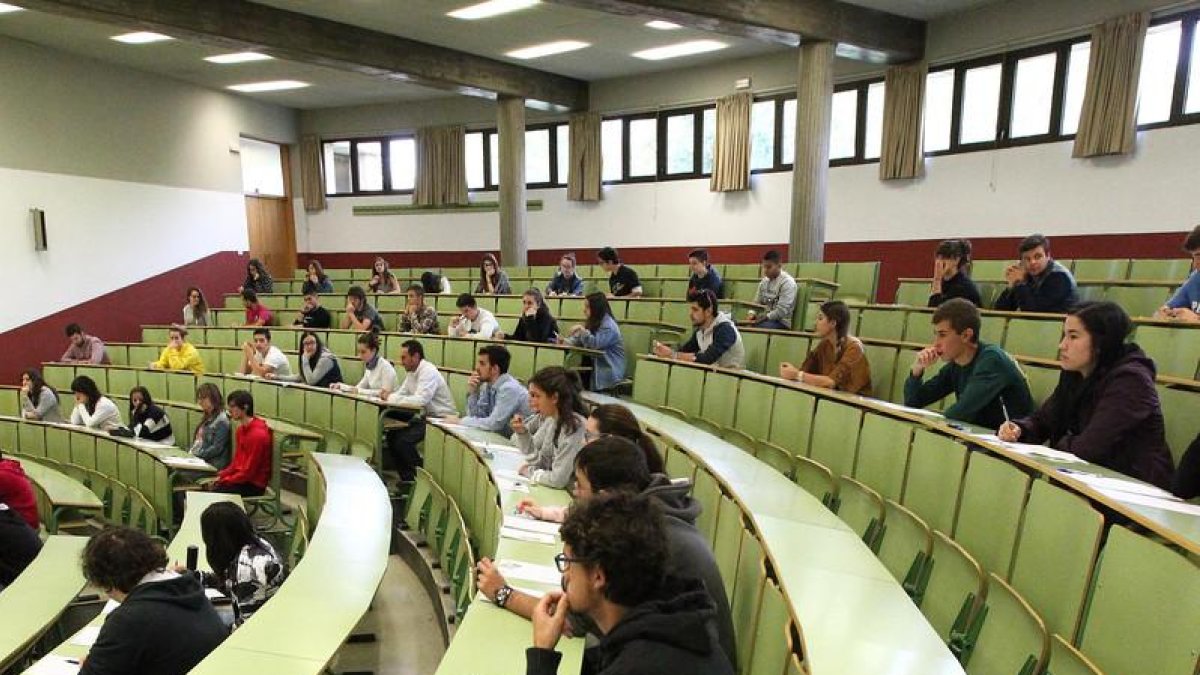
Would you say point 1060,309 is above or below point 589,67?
below

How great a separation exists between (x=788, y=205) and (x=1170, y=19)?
428 cm

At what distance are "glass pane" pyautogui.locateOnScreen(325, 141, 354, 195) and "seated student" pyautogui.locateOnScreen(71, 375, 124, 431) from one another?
26.3ft

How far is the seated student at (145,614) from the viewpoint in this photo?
2199 millimetres

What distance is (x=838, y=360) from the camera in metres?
4.01

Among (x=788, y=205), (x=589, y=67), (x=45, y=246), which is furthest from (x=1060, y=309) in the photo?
(x=45, y=246)

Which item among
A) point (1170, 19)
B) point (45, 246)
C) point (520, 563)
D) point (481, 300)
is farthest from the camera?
point (45, 246)

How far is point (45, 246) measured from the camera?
30.2 feet

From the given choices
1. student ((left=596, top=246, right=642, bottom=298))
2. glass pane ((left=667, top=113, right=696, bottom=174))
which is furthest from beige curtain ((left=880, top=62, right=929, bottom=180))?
student ((left=596, top=246, right=642, bottom=298))

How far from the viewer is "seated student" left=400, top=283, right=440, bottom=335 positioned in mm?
7527

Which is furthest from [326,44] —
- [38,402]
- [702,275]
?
[702,275]

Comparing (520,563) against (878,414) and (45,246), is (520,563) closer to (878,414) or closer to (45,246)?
(878,414)

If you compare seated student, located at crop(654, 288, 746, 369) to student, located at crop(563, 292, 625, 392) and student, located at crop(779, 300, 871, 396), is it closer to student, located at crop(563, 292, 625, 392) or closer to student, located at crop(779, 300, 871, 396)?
student, located at crop(563, 292, 625, 392)

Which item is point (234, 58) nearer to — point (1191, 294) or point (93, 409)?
point (93, 409)

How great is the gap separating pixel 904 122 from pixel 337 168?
31.7 ft
